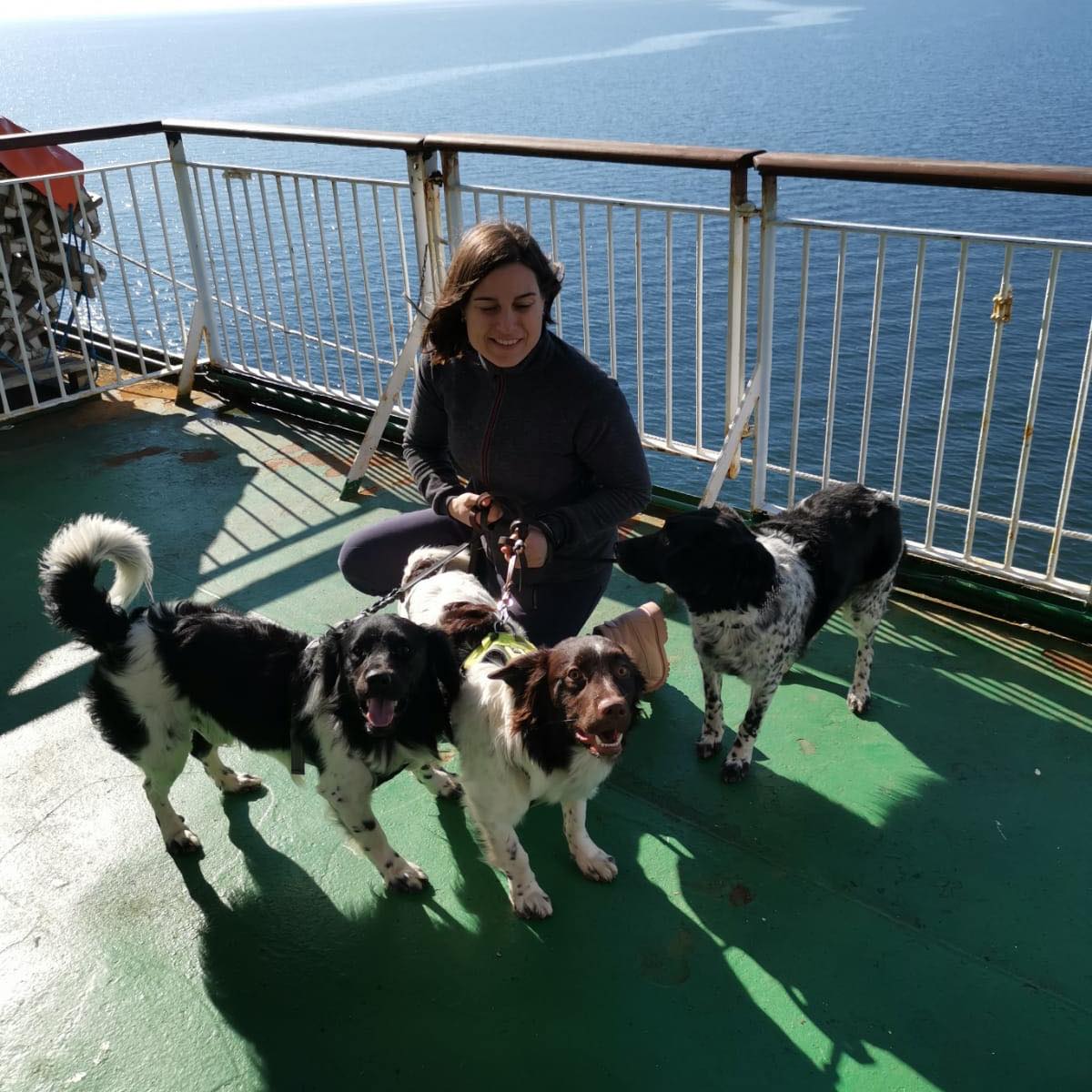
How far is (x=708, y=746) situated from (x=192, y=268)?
14.1ft

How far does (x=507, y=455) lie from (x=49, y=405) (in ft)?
12.0

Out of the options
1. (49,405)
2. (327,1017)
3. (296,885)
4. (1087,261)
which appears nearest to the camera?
(327,1017)

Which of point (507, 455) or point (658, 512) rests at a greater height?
point (507, 455)

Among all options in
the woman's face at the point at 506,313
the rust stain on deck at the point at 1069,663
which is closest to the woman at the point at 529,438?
the woman's face at the point at 506,313

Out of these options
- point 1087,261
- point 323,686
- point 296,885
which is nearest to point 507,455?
point 323,686

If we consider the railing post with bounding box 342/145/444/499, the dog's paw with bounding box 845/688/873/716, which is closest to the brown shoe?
the dog's paw with bounding box 845/688/873/716

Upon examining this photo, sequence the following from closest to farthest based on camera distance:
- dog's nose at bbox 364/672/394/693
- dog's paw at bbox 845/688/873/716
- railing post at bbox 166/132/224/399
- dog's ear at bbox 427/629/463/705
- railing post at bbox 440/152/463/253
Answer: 1. dog's nose at bbox 364/672/394/693
2. dog's ear at bbox 427/629/463/705
3. dog's paw at bbox 845/688/873/716
4. railing post at bbox 440/152/463/253
5. railing post at bbox 166/132/224/399

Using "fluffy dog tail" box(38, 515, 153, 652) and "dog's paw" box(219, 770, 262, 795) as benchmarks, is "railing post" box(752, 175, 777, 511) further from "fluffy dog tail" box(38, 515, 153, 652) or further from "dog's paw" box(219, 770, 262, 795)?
"fluffy dog tail" box(38, 515, 153, 652)

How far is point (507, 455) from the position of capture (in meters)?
2.70

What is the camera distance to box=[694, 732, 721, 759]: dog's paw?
9.23ft

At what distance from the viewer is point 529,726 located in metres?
2.08

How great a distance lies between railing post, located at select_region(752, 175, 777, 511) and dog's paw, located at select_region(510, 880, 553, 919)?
6.71 ft

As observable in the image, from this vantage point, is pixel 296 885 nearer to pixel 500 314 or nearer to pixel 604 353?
pixel 500 314

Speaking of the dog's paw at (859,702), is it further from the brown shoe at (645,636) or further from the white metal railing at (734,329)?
the white metal railing at (734,329)
